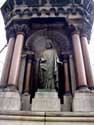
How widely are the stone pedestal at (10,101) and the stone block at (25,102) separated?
0.27 m

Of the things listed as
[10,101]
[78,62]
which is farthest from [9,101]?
[78,62]

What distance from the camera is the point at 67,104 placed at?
687 centimetres

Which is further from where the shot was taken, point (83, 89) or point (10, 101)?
point (83, 89)

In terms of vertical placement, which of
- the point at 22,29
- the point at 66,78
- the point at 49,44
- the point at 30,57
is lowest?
the point at 66,78

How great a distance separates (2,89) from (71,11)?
4358mm

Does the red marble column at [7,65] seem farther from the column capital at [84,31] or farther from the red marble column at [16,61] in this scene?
the column capital at [84,31]

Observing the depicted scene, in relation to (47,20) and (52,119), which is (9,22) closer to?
(47,20)

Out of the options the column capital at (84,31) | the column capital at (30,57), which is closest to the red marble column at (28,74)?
the column capital at (30,57)

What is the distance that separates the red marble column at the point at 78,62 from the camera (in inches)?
280

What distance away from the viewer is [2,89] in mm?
7062

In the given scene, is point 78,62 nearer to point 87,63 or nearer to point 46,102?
point 87,63

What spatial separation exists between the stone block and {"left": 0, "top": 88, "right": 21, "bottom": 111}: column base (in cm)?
27

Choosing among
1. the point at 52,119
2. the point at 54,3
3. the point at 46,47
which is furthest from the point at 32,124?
the point at 54,3

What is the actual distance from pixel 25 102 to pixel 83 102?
5.55 feet
